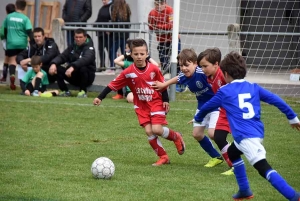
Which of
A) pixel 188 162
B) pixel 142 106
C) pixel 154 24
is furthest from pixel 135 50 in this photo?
pixel 154 24

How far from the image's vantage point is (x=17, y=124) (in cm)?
1170

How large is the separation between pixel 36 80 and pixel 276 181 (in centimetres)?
959

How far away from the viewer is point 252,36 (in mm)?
18312

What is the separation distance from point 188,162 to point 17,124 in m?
3.59

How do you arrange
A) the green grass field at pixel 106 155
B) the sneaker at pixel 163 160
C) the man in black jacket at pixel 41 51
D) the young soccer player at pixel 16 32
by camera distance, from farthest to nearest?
1. the young soccer player at pixel 16 32
2. the man in black jacket at pixel 41 51
3. the sneaker at pixel 163 160
4. the green grass field at pixel 106 155

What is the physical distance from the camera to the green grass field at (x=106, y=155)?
23.7 ft

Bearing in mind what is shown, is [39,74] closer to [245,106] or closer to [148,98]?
[148,98]

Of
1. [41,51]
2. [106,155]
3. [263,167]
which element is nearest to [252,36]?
[41,51]

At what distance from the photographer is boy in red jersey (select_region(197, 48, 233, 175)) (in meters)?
8.18

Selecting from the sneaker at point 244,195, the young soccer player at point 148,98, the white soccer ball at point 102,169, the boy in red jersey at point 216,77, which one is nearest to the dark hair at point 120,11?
the young soccer player at point 148,98

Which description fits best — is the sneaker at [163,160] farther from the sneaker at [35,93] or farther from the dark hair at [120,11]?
the dark hair at [120,11]

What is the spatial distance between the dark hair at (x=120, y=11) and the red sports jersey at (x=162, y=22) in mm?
1613

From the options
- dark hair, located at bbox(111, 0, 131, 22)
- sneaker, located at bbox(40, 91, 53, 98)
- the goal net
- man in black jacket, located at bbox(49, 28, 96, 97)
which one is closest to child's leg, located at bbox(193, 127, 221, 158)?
the goal net

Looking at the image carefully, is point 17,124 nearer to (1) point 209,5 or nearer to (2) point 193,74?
(2) point 193,74
